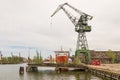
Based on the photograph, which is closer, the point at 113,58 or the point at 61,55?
the point at 61,55

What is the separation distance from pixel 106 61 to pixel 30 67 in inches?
2794

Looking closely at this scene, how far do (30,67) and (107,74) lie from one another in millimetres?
44368

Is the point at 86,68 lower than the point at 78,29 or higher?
lower

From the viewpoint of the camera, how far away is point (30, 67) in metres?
102

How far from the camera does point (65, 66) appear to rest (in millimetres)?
96375

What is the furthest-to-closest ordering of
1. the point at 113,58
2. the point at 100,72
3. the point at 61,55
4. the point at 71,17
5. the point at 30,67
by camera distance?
the point at 113,58
the point at 71,17
the point at 61,55
the point at 30,67
the point at 100,72

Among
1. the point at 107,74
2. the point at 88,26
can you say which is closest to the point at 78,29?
the point at 88,26

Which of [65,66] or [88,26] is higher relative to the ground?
[88,26]

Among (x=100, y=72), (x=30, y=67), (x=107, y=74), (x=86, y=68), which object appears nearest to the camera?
(x=107, y=74)

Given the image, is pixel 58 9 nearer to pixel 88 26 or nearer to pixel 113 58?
pixel 88 26

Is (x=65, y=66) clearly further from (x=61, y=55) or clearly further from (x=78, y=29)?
(x=78, y=29)

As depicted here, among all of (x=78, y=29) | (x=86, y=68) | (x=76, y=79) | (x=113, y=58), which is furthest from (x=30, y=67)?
(x=113, y=58)

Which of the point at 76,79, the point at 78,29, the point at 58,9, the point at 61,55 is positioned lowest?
the point at 76,79

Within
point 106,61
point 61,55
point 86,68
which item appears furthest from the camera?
point 106,61
